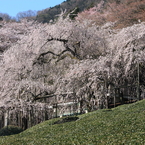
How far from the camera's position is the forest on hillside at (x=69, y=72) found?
43.4ft

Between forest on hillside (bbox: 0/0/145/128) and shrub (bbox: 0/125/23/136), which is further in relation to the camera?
forest on hillside (bbox: 0/0/145/128)

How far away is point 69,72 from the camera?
44.6 feet

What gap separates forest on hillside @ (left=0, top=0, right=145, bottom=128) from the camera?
43.4ft

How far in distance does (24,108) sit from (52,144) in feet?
24.1

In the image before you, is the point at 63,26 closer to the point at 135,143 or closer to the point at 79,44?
the point at 79,44

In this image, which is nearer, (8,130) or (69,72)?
(8,130)

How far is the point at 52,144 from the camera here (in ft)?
19.4

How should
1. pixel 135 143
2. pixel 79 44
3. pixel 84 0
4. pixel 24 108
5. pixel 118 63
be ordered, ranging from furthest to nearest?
pixel 84 0
pixel 79 44
pixel 118 63
pixel 24 108
pixel 135 143

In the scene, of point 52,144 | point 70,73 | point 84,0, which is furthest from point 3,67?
point 84,0

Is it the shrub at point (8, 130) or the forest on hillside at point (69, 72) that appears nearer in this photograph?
the shrub at point (8, 130)

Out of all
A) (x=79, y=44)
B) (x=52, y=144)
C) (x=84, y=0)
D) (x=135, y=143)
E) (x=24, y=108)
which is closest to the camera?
(x=135, y=143)

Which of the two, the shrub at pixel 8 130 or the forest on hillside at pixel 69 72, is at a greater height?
the forest on hillside at pixel 69 72

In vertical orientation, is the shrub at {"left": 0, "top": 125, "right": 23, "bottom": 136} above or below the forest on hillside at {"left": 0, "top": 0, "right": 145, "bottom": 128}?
below

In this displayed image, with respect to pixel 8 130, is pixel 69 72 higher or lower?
higher
